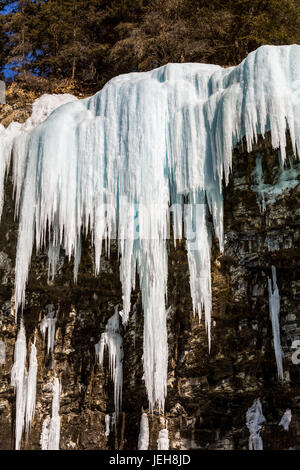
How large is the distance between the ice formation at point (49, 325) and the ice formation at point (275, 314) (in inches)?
147

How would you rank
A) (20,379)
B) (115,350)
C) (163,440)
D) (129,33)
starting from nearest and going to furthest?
(163,440), (115,350), (20,379), (129,33)

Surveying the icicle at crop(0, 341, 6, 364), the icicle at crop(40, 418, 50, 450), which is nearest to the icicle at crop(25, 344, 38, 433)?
the icicle at crop(40, 418, 50, 450)

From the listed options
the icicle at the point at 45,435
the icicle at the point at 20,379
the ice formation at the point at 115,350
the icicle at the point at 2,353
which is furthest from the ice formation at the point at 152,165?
the icicle at the point at 45,435

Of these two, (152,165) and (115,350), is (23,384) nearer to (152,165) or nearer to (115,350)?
(115,350)

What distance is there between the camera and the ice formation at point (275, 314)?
286 inches

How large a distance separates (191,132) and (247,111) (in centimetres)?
90

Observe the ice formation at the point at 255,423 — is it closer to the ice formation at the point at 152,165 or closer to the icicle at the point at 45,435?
the ice formation at the point at 152,165

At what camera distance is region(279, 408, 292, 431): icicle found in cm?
712

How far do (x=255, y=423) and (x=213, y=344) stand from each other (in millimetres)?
1234

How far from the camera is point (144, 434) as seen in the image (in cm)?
786

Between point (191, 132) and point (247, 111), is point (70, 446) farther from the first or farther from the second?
point (247, 111)

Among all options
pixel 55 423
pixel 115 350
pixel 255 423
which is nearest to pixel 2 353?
pixel 55 423

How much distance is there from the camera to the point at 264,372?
291 inches
